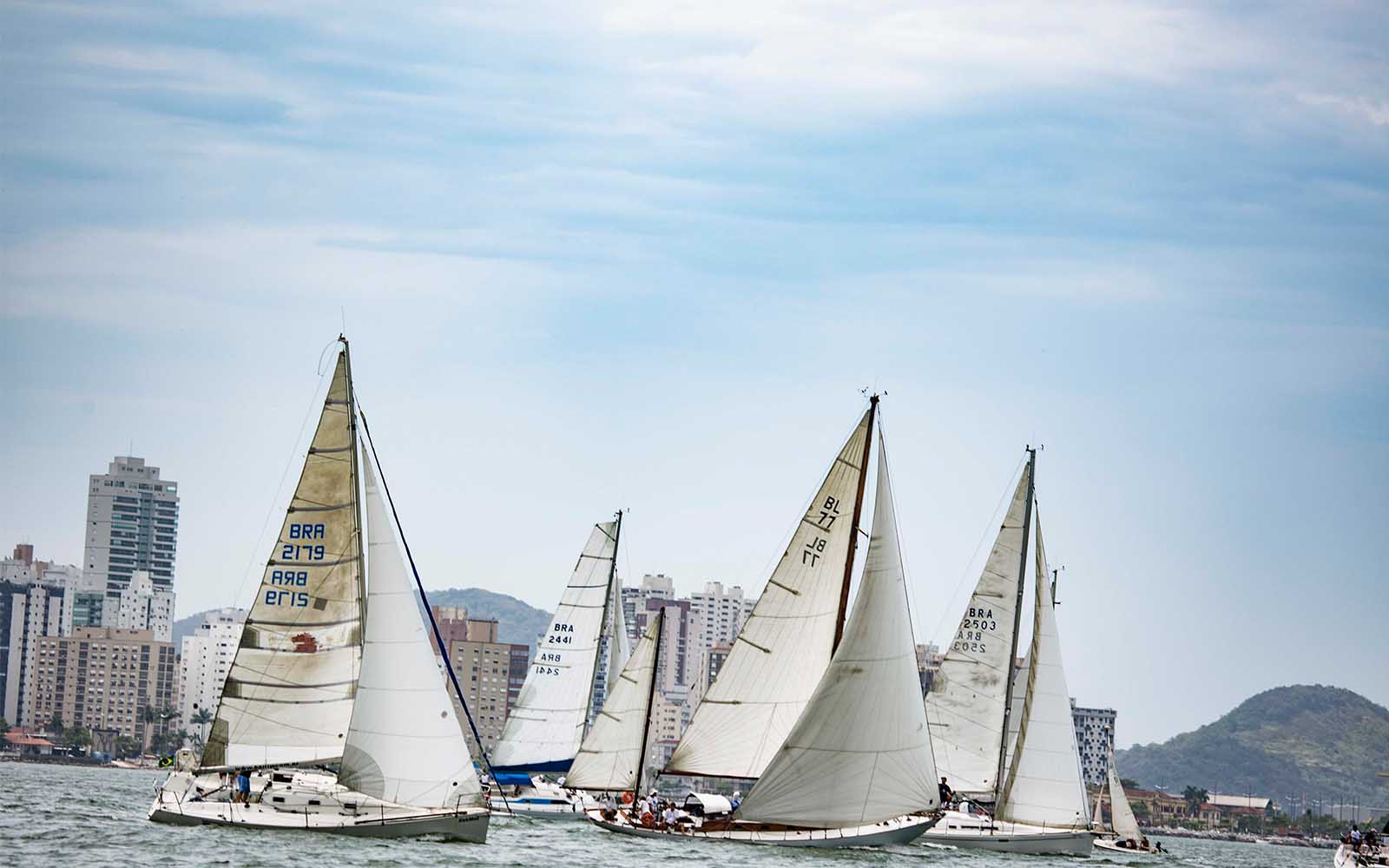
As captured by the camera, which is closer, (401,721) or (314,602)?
(401,721)

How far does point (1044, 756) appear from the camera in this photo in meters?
55.1

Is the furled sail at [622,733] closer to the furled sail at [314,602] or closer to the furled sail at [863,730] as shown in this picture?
the furled sail at [863,730]

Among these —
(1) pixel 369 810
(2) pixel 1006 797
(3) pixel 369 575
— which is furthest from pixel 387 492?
(2) pixel 1006 797

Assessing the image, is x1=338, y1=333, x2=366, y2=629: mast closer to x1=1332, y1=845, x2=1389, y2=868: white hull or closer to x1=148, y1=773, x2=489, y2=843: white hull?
x1=148, y1=773, x2=489, y2=843: white hull

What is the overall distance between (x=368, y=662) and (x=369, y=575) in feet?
6.29

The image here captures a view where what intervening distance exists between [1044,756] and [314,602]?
21.7 m

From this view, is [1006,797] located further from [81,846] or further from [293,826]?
[81,846]

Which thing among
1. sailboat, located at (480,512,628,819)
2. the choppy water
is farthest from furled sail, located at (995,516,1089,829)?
sailboat, located at (480,512,628,819)

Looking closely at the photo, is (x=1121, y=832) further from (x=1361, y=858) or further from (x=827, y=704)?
(x=827, y=704)

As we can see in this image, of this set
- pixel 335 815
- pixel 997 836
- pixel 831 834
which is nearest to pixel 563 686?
pixel 997 836

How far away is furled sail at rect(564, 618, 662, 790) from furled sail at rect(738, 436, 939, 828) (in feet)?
41.3

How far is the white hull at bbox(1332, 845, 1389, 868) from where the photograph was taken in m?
59.7

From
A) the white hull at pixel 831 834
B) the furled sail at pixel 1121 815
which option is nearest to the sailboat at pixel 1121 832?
the furled sail at pixel 1121 815

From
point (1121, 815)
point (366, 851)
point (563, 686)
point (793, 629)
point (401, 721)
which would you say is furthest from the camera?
point (1121, 815)
